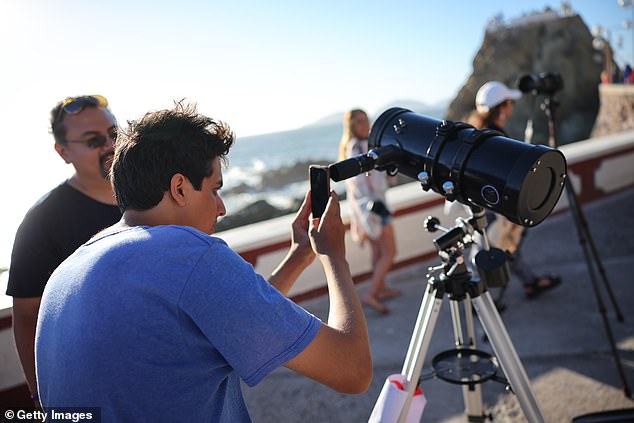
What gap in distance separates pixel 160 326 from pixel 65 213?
4.13 ft

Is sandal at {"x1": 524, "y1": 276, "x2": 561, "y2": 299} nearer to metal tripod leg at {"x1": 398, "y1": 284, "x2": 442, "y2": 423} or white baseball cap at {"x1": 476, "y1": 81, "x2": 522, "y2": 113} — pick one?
white baseball cap at {"x1": 476, "y1": 81, "x2": 522, "y2": 113}

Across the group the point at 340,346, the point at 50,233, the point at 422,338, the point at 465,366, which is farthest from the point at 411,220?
the point at 340,346

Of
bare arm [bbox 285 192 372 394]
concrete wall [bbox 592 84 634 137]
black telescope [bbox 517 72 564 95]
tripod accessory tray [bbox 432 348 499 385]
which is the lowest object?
concrete wall [bbox 592 84 634 137]

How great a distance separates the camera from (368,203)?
4176 millimetres

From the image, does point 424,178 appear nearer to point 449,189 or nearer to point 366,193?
point 449,189

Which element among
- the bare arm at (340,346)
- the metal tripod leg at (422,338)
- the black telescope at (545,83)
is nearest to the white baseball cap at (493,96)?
the black telescope at (545,83)

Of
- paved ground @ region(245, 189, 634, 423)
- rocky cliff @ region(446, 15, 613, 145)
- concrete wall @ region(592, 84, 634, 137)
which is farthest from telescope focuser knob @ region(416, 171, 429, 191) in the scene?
rocky cliff @ region(446, 15, 613, 145)

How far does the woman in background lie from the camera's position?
417 centimetres

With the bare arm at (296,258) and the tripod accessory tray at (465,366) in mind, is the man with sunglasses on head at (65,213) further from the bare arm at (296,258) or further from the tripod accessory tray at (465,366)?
the tripod accessory tray at (465,366)

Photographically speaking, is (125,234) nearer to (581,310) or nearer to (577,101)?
(581,310)

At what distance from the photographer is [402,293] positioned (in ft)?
15.2

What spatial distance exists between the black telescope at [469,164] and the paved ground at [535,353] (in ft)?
5.39

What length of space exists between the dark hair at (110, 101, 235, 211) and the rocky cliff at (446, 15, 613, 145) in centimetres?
3626

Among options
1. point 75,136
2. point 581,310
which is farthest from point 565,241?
point 75,136
